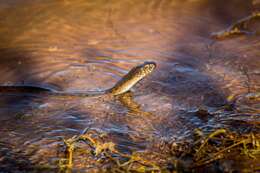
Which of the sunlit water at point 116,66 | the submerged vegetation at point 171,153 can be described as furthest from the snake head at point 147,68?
the submerged vegetation at point 171,153

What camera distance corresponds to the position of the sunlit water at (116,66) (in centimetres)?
364

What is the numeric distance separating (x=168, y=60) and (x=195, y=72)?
543mm

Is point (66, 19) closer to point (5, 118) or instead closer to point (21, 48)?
point (21, 48)

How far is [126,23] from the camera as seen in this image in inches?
262

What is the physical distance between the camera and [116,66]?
5.25 meters

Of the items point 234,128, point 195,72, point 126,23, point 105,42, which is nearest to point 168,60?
point 195,72

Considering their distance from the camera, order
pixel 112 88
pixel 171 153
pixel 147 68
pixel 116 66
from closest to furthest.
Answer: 1. pixel 171 153
2. pixel 112 88
3. pixel 147 68
4. pixel 116 66

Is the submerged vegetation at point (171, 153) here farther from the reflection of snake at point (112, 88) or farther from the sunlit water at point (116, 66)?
the reflection of snake at point (112, 88)

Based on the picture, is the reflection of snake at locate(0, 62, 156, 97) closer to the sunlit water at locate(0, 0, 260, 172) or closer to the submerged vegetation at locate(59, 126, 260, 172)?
the sunlit water at locate(0, 0, 260, 172)

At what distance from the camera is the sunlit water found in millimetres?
3645

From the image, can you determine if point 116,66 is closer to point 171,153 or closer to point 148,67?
point 148,67

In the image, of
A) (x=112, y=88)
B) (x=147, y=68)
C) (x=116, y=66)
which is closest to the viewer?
(x=112, y=88)

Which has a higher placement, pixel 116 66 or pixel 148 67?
pixel 116 66

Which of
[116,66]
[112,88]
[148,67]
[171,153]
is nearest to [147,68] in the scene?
[148,67]
